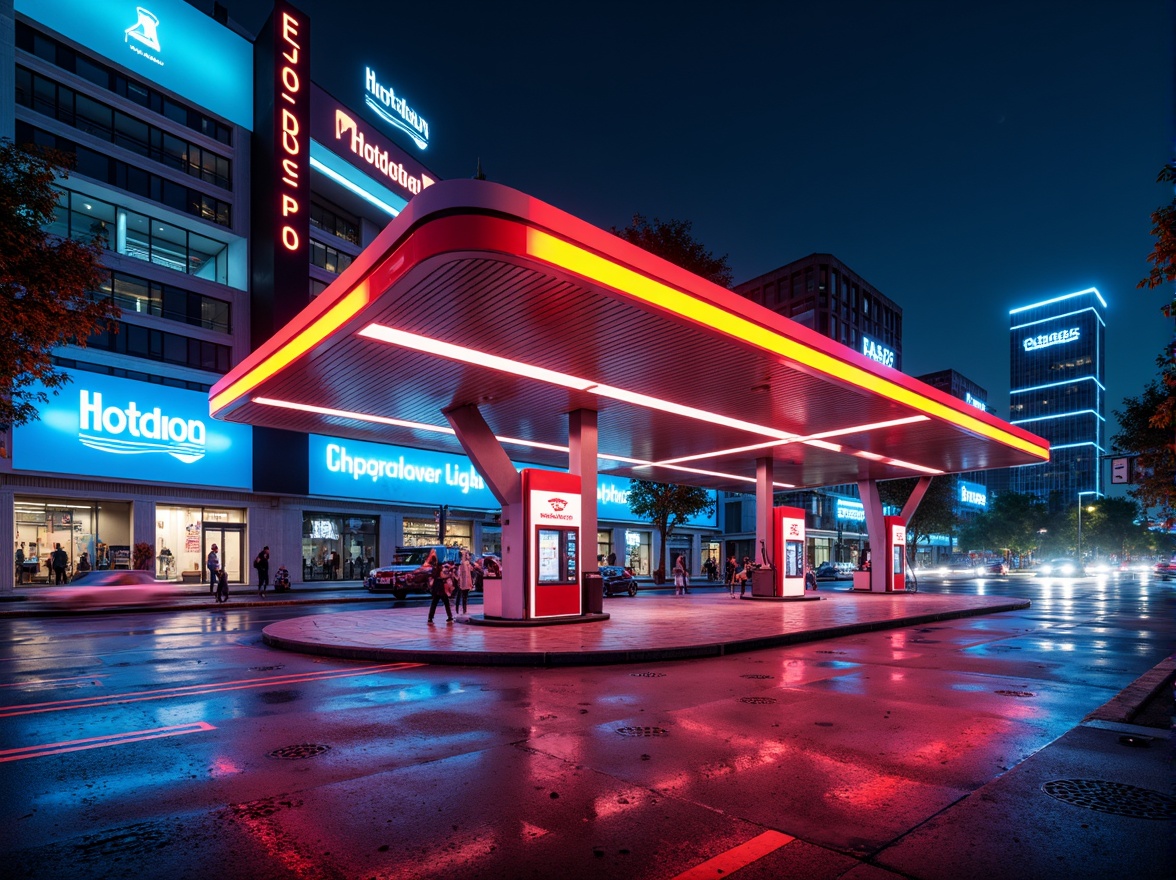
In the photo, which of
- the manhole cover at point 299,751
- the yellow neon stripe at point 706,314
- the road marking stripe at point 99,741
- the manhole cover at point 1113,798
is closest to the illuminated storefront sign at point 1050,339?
the yellow neon stripe at point 706,314

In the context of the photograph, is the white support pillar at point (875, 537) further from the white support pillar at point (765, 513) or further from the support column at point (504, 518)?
the support column at point (504, 518)

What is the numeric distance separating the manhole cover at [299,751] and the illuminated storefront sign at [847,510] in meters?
72.4

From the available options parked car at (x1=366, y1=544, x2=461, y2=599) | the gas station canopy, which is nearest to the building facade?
parked car at (x1=366, y1=544, x2=461, y2=599)

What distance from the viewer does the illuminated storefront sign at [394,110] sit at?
46.1 metres

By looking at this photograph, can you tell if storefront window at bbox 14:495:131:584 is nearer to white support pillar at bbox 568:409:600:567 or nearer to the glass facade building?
white support pillar at bbox 568:409:600:567

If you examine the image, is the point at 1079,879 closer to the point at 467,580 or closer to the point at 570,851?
the point at 570,851

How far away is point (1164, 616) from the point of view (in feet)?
71.5

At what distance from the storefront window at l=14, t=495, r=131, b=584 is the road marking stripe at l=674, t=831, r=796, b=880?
3172 centimetres

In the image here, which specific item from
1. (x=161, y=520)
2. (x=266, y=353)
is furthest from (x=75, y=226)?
(x=266, y=353)

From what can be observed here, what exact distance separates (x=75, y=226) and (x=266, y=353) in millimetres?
24413

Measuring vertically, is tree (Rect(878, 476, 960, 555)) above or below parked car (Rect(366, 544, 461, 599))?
above

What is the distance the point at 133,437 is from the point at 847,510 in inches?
2555

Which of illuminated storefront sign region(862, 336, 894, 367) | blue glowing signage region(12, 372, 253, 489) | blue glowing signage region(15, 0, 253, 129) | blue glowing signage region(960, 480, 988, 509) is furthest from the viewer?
blue glowing signage region(960, 480, 988, 509)

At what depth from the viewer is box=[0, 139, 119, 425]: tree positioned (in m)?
14.0
